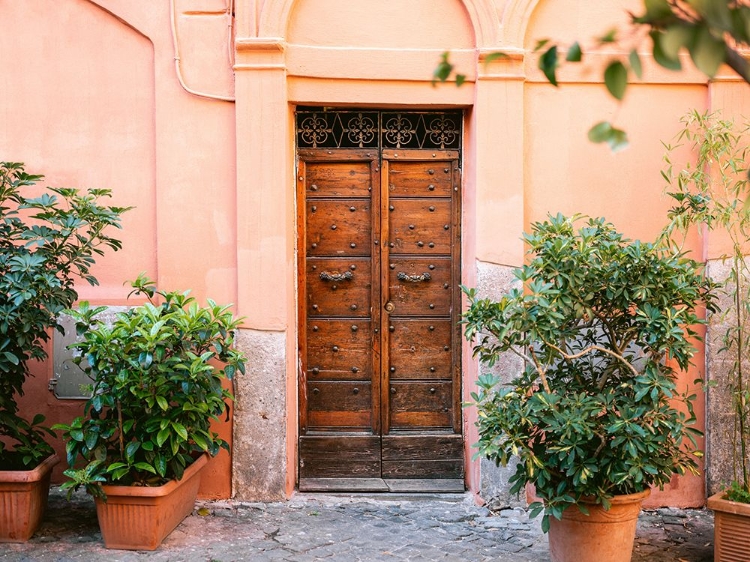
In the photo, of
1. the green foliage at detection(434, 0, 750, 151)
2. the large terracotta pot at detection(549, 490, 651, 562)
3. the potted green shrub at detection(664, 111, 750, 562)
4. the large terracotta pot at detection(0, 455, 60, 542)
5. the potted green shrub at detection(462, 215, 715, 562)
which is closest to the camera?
the green foliage at detection(434, 0, 750, 151)

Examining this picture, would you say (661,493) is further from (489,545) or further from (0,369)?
(0,369)

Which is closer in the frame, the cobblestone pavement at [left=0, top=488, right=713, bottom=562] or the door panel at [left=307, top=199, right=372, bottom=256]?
the cobblestone pavement at [left=0, top=488, right=713, bottom=562]

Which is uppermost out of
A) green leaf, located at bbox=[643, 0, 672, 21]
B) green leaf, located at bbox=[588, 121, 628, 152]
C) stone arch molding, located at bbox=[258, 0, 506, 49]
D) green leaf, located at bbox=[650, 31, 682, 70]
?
stone arch molding, located at bbox=[258, 0, 506, 49]

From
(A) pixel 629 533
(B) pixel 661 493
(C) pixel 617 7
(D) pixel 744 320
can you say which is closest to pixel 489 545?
(A) pixel 629 533

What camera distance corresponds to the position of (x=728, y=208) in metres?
5.42

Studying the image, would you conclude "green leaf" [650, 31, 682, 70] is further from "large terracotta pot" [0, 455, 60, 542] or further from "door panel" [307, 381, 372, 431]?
"door panel" [307, 381, 372, 431]

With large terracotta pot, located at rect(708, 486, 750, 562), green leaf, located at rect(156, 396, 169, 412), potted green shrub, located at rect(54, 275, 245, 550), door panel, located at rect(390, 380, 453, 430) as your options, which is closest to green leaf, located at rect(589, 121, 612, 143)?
potted green shrub, located at rect(54, 275, 245, 550)

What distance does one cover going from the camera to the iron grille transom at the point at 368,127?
Result: 20.9ft

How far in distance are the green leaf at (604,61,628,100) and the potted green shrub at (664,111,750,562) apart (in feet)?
12.6

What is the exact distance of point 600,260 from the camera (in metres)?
4.94

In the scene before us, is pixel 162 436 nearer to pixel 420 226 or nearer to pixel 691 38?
pixel 420 226

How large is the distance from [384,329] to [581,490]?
222 centimetres

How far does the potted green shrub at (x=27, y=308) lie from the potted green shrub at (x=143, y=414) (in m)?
0.27

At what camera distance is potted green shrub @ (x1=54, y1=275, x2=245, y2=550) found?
504cm
